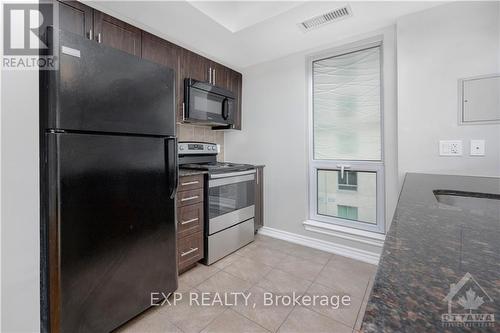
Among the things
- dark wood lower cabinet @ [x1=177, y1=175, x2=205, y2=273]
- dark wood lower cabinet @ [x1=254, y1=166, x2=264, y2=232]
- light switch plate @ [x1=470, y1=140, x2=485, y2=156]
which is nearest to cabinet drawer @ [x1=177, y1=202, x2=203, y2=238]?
dark wood lower cabinet @ [x1=177, y1=175, x2=205, y2=273]

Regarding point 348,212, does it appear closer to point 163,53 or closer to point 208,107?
point 208,107

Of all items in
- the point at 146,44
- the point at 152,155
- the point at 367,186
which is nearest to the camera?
the point at 152,155

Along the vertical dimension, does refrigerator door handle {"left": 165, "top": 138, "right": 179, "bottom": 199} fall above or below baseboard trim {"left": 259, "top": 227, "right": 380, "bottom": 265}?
above

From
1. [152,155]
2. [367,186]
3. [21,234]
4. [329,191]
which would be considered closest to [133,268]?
[21,234]

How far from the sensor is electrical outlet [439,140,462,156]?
171cm

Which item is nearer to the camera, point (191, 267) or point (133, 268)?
point (133, 268)

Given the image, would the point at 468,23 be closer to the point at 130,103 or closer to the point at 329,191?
the point at 329,191

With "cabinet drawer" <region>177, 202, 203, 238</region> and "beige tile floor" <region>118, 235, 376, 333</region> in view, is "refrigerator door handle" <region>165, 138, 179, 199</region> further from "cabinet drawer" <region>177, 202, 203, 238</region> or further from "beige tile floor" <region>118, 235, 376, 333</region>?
"beige tile floor" <region>118, 235, 376, 333</region>

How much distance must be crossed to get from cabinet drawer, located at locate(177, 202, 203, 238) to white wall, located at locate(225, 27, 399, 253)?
110cm

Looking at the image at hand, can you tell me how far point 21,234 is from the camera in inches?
41.9

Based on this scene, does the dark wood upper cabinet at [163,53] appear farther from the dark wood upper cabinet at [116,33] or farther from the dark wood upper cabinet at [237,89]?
the dark wood upper cabinet at [237,89]

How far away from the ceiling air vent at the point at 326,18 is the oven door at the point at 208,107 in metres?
1.14

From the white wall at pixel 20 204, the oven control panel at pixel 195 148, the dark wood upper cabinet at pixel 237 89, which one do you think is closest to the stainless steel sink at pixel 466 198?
the white wall at pixel 20 204

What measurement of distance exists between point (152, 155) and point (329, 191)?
194 cm
